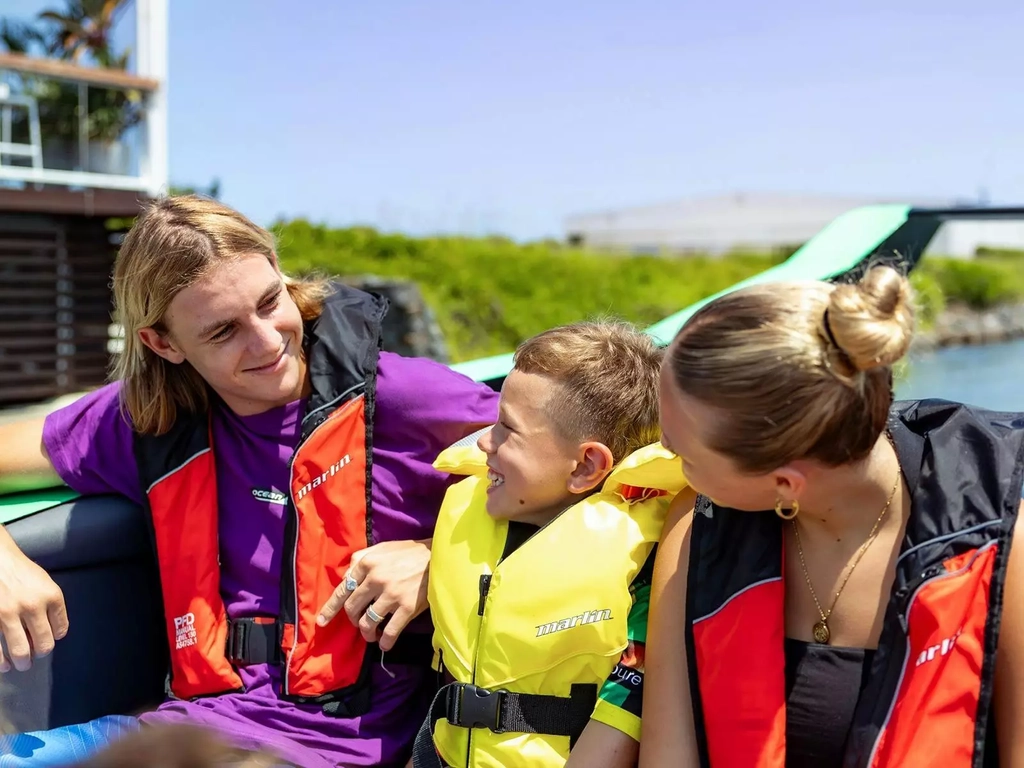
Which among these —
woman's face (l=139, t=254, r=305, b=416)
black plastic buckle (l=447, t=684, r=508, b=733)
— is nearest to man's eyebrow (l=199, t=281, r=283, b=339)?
woman's face (l=139, t=254, r=305, b=416)

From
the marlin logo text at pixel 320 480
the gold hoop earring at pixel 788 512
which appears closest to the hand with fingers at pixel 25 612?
the marlin logo text at pixel 320 480

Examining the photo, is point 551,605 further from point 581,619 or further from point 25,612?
point 25,612

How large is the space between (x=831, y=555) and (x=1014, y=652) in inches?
9.9

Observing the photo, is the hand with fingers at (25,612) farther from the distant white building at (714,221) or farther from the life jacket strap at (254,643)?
the distant white building at (714,221)

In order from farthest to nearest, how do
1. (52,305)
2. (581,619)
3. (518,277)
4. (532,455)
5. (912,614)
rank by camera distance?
(518,277) < (52,305) < (532,455) < (581,619) < (912,614)

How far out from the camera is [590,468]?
1630mm

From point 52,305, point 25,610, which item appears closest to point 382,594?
point 25,610

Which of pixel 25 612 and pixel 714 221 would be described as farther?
pixel 714 221

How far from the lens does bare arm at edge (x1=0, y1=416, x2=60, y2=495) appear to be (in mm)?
1968

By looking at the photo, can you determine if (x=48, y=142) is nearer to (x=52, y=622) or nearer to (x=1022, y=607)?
(x=52, y=622)

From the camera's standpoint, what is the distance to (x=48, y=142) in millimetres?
7973

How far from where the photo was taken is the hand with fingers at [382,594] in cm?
174

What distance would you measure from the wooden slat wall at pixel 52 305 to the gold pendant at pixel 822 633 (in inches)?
332

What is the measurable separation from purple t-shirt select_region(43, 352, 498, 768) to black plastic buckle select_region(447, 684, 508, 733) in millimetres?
346
